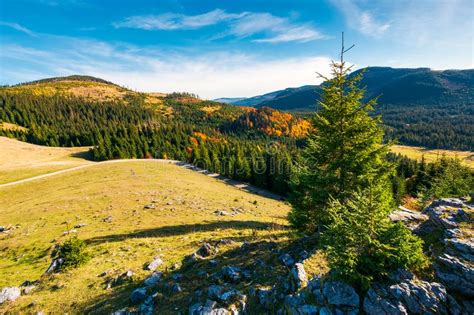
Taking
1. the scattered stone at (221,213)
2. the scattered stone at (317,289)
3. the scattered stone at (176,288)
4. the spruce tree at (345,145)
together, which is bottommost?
the scattered stone at (221,213)

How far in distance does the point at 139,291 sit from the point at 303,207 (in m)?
13.5

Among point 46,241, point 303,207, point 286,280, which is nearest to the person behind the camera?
point 286,280

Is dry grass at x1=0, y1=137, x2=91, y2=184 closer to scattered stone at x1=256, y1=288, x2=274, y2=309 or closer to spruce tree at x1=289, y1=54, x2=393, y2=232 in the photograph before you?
scattered stone at x1=256, y1=288, x2=274, y2=309

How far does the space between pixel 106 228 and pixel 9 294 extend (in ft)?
41.4

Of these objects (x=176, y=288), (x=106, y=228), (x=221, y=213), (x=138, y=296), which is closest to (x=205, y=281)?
(x=176, y=288)

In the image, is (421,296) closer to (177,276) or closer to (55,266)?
(177,276)

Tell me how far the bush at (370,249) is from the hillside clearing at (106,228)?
8407 mm

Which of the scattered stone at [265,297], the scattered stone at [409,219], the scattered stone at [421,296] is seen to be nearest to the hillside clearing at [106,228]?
the scattered stone at [265,297]

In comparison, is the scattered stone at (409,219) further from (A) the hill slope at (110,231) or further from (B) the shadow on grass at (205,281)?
(A) the hill slope at (110,231)

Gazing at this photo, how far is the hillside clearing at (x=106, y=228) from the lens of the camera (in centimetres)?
1434

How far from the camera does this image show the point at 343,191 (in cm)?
1442

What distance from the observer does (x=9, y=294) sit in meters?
14.0

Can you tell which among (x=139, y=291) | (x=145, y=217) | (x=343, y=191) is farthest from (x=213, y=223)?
(x=343, y=191)

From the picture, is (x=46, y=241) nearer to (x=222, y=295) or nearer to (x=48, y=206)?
(x=48, y=206)
